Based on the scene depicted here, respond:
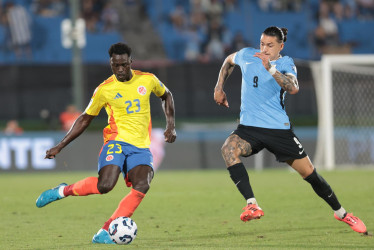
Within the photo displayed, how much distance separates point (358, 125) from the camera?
18.0 m

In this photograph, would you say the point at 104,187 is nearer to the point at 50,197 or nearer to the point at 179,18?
the point at 50,197

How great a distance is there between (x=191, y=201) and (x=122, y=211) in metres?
4.59

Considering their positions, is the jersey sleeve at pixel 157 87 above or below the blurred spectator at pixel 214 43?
above

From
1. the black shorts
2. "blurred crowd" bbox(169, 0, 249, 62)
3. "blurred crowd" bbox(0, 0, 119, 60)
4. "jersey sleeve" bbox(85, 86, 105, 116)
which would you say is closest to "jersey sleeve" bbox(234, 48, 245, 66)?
the black shorts

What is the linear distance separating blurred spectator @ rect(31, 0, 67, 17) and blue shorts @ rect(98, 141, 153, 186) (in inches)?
622

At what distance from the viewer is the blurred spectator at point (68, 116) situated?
1872 cm

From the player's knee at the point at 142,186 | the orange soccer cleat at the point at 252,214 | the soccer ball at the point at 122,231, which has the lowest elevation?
the soccer ball at the point at 122,231

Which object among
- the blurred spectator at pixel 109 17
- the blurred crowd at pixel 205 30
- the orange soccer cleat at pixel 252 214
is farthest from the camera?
the blurred spectator at pixel 109 17

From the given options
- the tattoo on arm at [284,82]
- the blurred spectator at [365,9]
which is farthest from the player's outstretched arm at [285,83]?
the blurred spectator at [365,9]

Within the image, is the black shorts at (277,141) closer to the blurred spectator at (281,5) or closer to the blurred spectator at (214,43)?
the blurred spectator at (214,43)

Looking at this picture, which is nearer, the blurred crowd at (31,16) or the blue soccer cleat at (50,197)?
the blue soccer cleat at (50,197)

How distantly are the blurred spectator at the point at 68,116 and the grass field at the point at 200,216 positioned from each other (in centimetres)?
290

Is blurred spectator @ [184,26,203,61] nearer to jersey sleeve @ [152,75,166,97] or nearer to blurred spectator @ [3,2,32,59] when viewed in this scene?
blurred spectator @ [3,2,32,59]

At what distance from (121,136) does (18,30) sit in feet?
48.3
